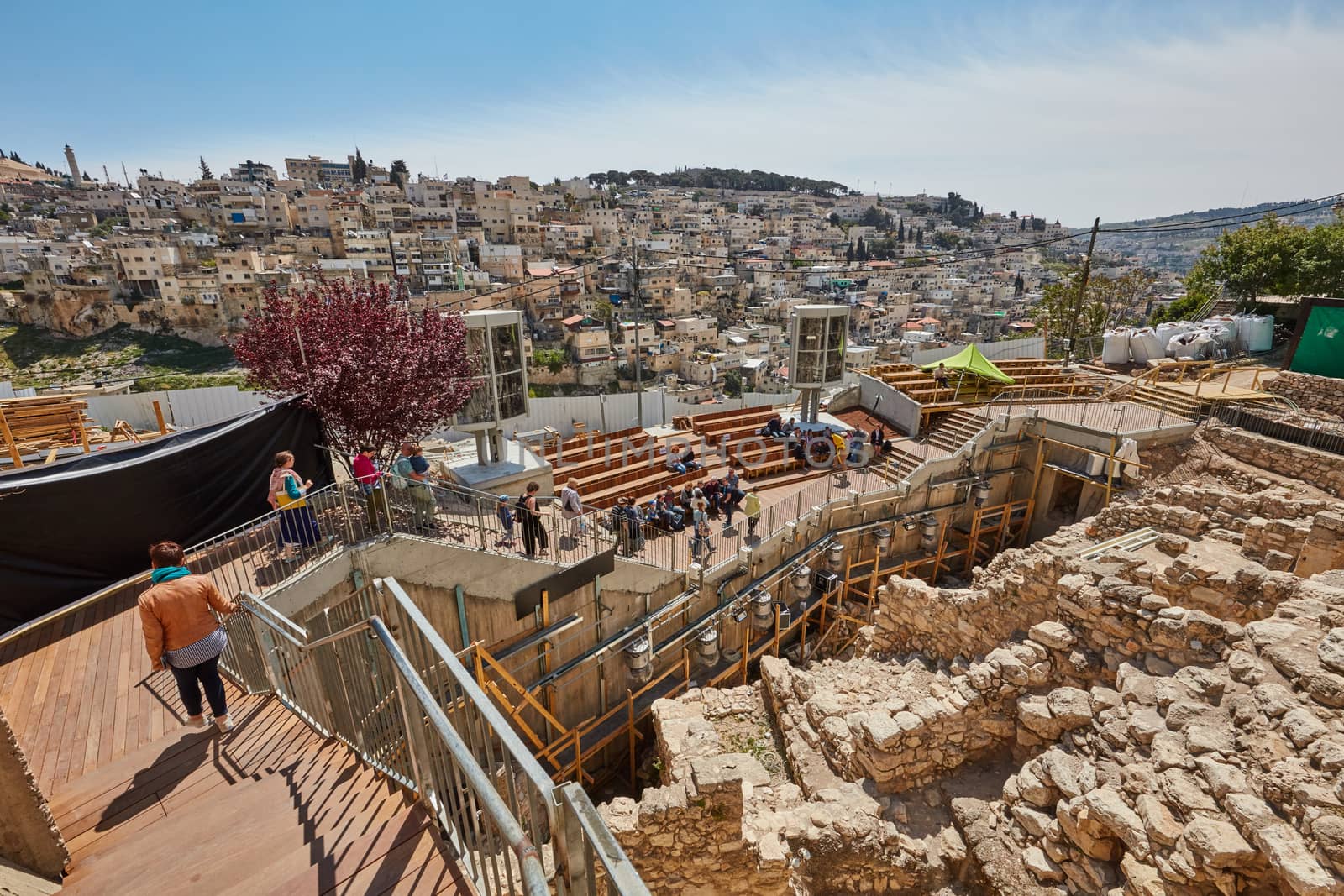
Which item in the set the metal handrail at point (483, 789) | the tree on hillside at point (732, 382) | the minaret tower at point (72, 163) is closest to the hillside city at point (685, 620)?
the metal handrail at point (483, 789)

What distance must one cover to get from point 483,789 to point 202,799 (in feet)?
10.7

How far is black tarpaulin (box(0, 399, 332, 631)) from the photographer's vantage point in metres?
7.09

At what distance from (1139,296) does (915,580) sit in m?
45.3

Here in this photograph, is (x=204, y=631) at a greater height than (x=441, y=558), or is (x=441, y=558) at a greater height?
(x=204, y=631)

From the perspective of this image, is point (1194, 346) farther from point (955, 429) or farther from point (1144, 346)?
point (955, 429)

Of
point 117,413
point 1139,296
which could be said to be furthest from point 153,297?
point 1139,296

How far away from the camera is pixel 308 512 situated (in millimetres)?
8117

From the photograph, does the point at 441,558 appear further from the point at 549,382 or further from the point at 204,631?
the point at 549,382

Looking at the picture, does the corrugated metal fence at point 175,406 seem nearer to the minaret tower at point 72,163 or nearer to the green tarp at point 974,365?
the green tarp at point 974,365

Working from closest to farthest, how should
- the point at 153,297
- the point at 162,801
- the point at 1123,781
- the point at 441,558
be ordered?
the point at 162,801
the point at 1123,781
the point at 441,558
the point at 153,297

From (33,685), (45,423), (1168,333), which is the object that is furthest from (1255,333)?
(45,423)

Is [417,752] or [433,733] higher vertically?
[433,733]

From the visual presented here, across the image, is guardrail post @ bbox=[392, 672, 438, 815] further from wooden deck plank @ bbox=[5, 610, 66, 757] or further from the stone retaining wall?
the stone retaining wall

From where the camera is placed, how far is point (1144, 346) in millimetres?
22719
